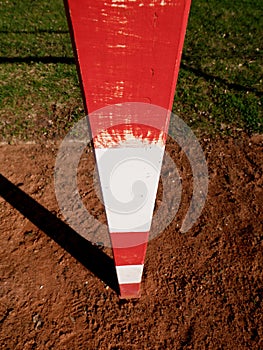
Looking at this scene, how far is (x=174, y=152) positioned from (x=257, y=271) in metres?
2.00

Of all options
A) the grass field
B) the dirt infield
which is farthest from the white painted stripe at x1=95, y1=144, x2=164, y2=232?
the grass field

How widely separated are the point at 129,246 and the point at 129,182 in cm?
75

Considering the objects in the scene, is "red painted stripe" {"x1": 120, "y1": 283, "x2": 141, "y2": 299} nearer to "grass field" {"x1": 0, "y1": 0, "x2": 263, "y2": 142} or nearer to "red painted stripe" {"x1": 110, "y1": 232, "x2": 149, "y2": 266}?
Result: "red painted stripe" {"x1": 110, "y1": 232, "x2": 149, "y2": 266}

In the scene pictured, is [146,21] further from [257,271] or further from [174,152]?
[174,152]

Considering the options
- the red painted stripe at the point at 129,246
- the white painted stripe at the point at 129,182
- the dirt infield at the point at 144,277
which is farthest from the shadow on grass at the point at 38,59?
the white painted stripe at the point at 129,182

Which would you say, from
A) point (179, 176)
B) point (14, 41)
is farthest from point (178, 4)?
point (14, 41)

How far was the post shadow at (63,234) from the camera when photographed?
141 inches

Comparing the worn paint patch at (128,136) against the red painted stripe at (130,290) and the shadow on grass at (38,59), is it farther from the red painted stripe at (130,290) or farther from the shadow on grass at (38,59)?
the shadow on grass at (38,59)

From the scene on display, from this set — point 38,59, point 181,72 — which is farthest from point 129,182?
point 38,59

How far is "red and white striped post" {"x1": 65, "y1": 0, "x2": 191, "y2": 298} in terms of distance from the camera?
1.18 metres

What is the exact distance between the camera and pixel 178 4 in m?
1.16

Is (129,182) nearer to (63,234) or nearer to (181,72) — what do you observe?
(63,234)

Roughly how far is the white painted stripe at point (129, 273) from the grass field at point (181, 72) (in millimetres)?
2711

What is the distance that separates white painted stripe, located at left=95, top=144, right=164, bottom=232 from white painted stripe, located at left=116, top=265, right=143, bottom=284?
59 centimetres
